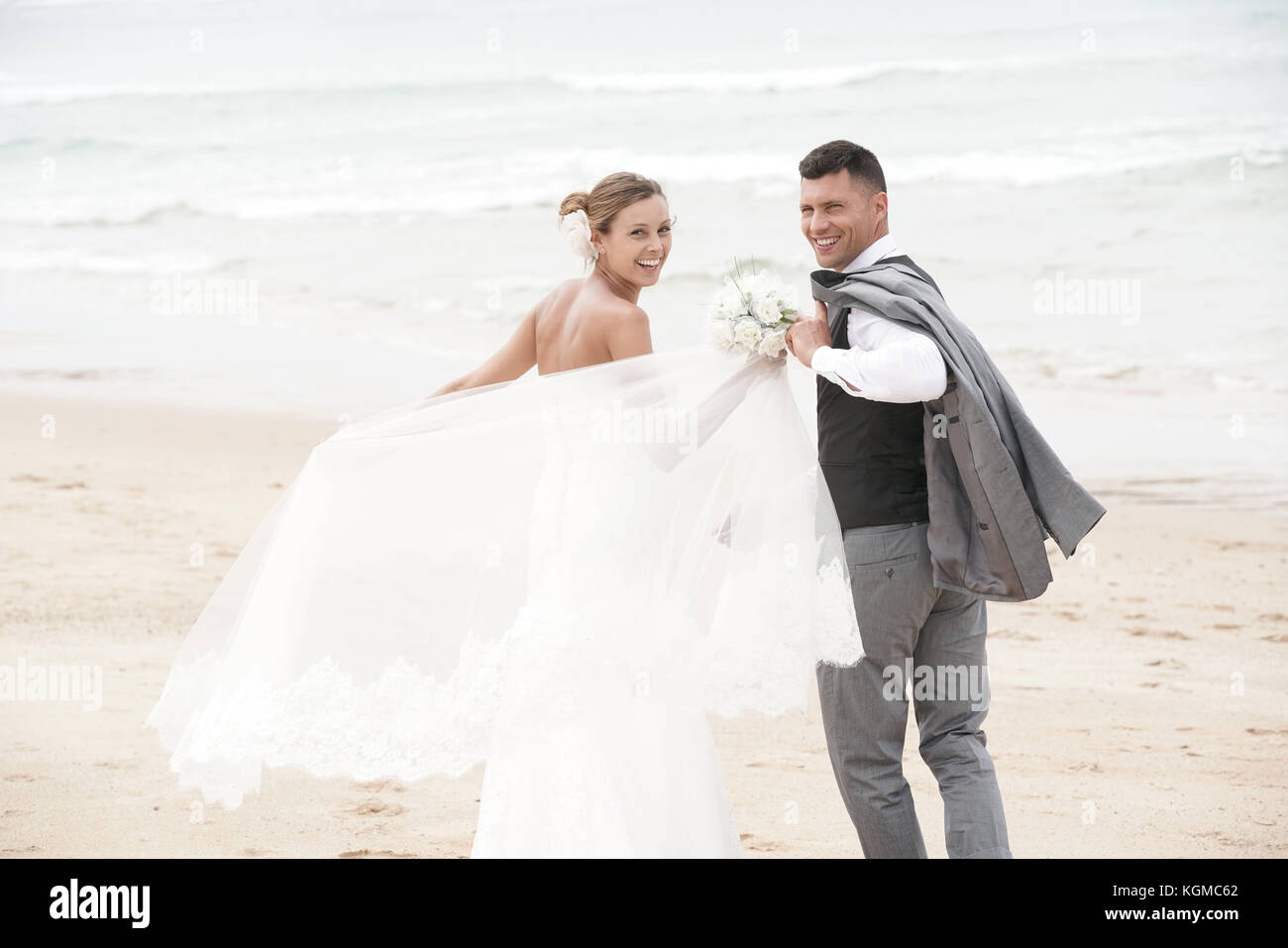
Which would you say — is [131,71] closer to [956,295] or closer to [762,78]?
[762,78]

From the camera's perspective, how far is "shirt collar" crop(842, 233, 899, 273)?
11.6ft

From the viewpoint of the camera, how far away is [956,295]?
57.6 ft

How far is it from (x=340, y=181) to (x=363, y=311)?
784cm

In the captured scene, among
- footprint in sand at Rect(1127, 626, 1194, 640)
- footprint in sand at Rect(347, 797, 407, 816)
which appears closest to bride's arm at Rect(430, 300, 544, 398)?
footprint in sand at Rect(347, 797, 407, 816)

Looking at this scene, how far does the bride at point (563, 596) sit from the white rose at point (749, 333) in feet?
0.33

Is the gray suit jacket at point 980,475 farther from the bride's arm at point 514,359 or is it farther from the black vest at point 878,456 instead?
the bride's arm at point 514,359

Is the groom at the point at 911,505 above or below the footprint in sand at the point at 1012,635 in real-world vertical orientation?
above

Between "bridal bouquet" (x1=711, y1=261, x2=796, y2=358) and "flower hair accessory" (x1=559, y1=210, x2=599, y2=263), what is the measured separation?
380 millimetres

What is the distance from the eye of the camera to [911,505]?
3.43 m

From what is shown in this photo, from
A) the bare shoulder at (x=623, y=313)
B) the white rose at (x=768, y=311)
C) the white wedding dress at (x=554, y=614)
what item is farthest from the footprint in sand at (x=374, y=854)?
the white rose at (x=768, y=311)

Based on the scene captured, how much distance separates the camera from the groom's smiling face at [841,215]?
349cm

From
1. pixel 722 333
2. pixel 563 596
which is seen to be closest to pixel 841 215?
pixel 722 333
